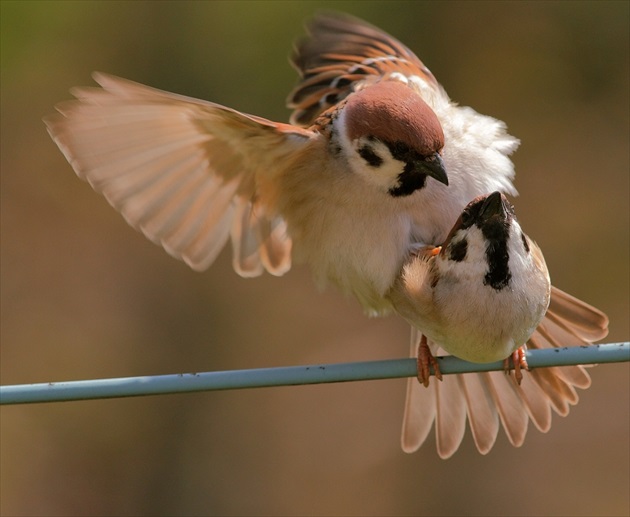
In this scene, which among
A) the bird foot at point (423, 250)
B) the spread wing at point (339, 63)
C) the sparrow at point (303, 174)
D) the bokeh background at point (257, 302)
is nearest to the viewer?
the bird foot at point (423, 250)

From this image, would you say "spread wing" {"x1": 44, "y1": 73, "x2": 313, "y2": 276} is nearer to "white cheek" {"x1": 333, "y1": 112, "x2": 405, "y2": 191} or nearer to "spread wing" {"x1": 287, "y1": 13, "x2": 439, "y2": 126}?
"white cheek" {"x1": 333, "y1": 112, "x2": 405, "y2": 191}

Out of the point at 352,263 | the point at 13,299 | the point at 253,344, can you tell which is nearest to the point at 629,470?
the point at 253,344

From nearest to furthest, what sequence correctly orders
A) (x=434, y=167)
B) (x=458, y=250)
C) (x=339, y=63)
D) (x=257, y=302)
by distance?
(x=458, y=250) < (x=434, y=167) < (x=339, y=63) < (x=257, y=302)

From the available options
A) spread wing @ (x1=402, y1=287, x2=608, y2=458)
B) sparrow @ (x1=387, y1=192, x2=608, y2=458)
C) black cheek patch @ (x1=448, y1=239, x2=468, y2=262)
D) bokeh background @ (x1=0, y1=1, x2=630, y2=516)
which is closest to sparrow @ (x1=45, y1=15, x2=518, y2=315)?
sparrow @ (x1=387, y1=192, x2=608, y2=458)

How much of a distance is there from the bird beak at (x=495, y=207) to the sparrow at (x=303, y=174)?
337 millimetres

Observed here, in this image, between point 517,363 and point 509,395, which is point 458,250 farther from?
point 509,395

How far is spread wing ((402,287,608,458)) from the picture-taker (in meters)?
3.24

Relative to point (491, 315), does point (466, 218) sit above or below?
above

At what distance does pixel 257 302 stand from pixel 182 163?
8.06ft

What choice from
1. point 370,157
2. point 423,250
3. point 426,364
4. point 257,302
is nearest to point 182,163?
point 370,157

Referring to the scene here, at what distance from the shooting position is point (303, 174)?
314 centimetres

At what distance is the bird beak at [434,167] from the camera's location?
2.92m

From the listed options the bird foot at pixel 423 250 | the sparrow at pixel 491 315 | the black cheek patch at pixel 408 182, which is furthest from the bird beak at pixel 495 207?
the black cheek patch at pixel 408 182

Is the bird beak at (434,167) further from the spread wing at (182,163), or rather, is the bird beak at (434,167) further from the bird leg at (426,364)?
the bird leg at (426,364)
